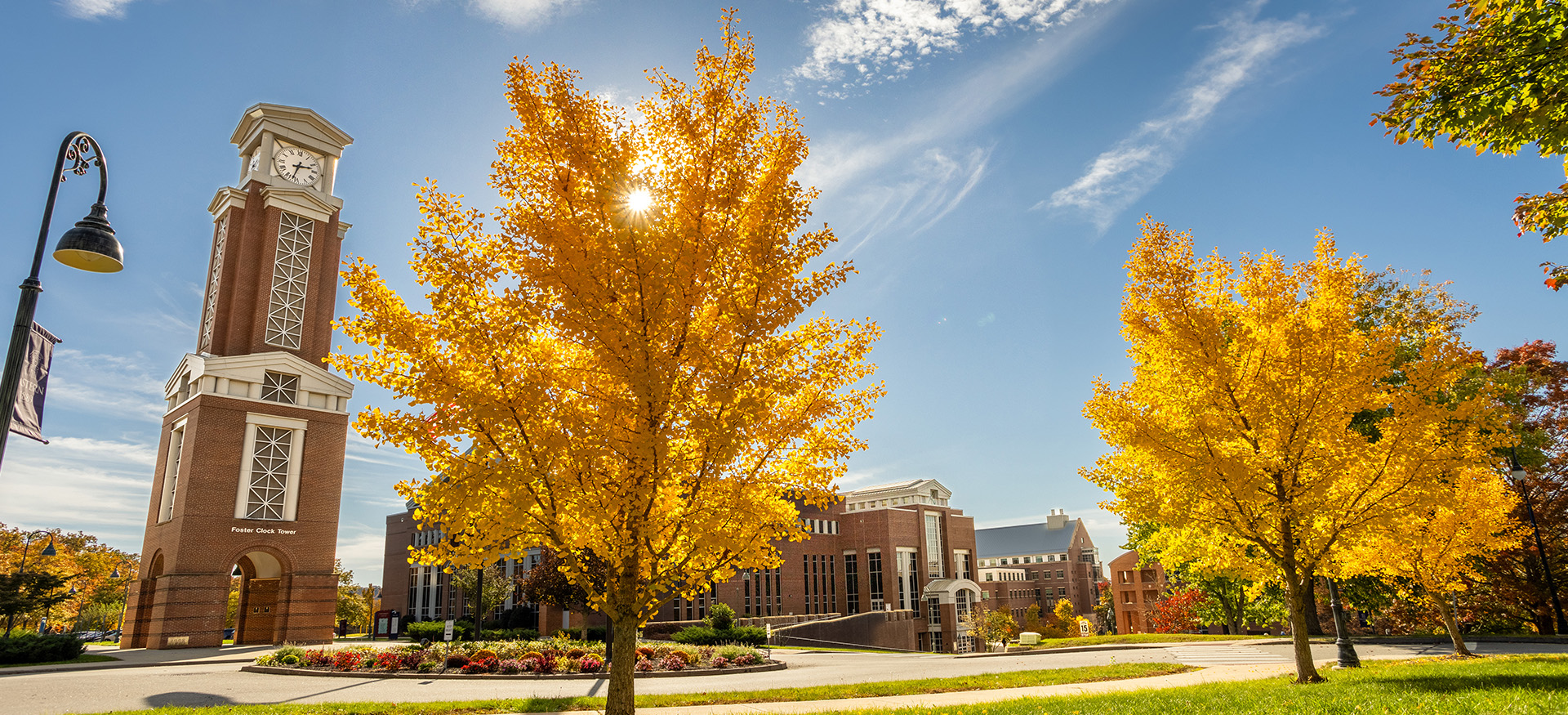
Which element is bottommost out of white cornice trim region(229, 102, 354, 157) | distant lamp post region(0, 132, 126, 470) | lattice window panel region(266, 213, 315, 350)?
distant lamp post region(0, 132, 126, 470)

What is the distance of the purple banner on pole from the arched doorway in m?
32.9

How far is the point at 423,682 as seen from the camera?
60.3 feet

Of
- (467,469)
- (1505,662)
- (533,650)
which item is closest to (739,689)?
(533,650)

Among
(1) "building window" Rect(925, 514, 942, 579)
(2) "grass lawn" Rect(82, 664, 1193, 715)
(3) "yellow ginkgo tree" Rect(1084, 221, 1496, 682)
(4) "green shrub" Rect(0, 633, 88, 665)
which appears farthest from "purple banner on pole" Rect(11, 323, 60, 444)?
(1) "building window" Rect(925, 514, 942, 579)

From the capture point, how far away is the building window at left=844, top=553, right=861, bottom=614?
178ft

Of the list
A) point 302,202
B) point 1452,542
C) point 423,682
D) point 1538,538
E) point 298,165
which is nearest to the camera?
point 1452,542

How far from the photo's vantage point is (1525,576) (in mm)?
28031

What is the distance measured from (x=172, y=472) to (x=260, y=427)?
15.1 ft

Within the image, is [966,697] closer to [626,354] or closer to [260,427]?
[626,354]

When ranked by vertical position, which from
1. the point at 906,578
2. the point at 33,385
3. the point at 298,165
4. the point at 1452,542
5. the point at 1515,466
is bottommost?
the point at 906,578

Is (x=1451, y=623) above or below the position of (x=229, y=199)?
below

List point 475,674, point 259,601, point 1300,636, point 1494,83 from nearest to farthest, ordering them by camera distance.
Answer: point 1494,83 < point 1300,636 < point 475,674 < point 259,601

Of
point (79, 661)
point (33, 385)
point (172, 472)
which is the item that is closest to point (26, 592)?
point (172, 472)

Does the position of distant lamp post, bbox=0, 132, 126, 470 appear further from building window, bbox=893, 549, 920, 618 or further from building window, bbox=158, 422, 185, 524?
building window, bbox=893, 549, 920, 618
